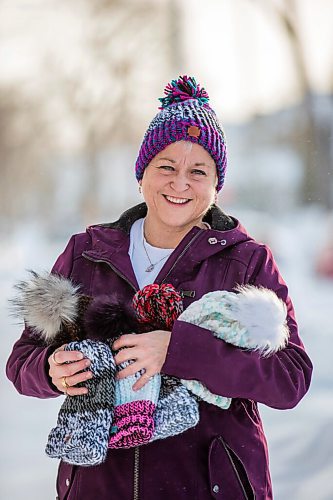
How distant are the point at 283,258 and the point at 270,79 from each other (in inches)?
104

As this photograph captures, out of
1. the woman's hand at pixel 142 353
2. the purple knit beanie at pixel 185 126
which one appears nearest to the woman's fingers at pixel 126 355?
the woman's hand at pixel 142 353

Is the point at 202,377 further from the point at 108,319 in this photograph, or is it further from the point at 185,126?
the point at 185,126

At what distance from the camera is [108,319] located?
1.51m

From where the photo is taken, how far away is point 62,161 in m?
10.3

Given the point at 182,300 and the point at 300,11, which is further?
the point at 300,11

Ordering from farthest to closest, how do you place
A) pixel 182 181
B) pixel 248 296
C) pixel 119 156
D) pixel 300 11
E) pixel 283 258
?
pixel 119 156 < pixel 300 11 < pixel 283 258 < pixel 182 181 < pixel 248 296

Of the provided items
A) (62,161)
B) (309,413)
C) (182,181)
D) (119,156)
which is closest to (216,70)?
(119,156)

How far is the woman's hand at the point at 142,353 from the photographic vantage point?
147cm

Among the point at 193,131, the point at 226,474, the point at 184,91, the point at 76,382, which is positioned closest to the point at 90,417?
the point at 76,382

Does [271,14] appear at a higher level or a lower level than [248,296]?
higher

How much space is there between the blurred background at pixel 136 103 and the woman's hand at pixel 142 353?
20.5 ft

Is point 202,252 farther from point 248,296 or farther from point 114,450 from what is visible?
point 114,450

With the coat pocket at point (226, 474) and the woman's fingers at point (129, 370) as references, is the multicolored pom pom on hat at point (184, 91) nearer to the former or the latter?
the woman's fingers at point (129, 370)

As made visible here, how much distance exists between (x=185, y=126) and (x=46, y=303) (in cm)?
52
